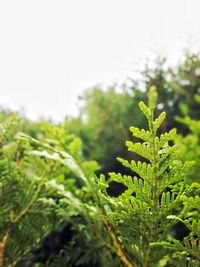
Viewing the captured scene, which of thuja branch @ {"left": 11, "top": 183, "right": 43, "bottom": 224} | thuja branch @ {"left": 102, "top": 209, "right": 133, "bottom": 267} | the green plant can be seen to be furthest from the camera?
thuja branch @ {"left": 11, "top": 183, "right": 43, "bottom": 224}

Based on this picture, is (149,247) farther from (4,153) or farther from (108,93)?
(108,93)

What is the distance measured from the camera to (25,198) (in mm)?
1786

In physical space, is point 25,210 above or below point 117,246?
above

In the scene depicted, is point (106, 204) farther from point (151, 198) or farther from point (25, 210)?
point (25, 210)

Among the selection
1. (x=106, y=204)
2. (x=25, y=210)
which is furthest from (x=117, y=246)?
(x=25, y=210)

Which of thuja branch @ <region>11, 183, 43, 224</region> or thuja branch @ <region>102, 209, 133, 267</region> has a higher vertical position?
thuja branch @ <region>11, 183, 43, 224</region>

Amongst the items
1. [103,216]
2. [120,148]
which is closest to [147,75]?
[120,148]

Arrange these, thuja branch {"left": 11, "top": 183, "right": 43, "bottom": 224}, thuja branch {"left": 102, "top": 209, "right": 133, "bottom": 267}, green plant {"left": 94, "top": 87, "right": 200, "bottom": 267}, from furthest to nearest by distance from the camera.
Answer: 1. thuja branch {"left": 11, "top": 183, "right": 43, "bottom": 224}
2. thuja branch {"left": 102, "top": 209, "right": 133, "bottom": 267}
3. green plant {"left": 94, "top": 87, "right": 200, "bottom": 267}

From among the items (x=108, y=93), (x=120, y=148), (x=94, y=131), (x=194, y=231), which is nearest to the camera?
(x=194, y=231)

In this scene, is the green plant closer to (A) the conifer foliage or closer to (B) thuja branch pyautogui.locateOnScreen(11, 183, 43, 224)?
(A) the conifer foliage

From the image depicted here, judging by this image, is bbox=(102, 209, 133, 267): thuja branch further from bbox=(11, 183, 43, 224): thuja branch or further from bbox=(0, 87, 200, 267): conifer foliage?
Answer: bbox=(11, 183, 43, 224): thuja branch

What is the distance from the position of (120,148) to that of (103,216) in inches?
70.1

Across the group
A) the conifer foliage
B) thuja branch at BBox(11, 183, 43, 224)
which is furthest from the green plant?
thuja branch at BBox(11, 183, 43, 224)

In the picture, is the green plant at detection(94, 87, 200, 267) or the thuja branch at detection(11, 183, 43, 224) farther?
the thuja branch at detection(11, 183, 43, 224)
